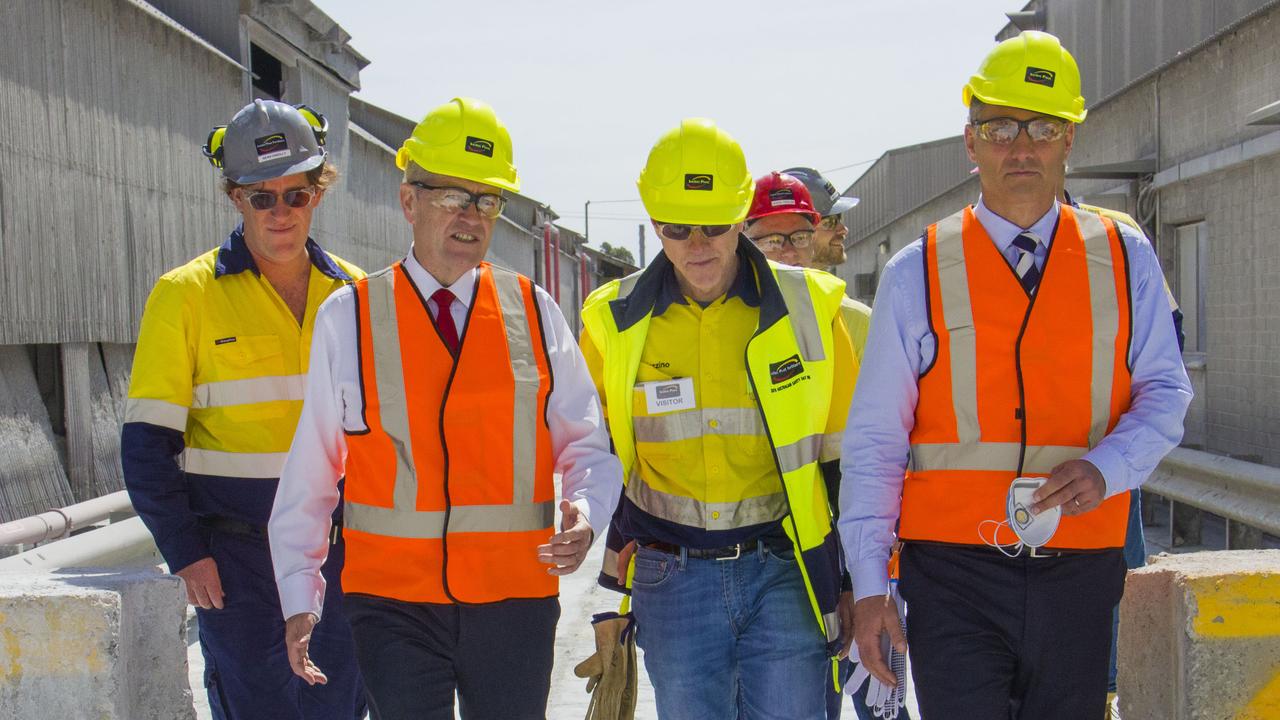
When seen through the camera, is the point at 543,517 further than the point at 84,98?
No

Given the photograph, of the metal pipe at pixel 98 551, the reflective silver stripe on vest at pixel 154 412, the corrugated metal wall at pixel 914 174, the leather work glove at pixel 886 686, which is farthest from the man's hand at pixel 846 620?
the corrugated metal wall at pixel 914 174

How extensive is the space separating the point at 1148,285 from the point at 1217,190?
1033cm

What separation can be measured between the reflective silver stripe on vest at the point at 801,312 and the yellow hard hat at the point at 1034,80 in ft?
2.38

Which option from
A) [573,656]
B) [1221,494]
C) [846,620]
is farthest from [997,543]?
[1221,494]

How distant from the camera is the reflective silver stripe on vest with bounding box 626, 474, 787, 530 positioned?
3.36 meters

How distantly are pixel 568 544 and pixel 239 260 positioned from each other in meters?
1.69

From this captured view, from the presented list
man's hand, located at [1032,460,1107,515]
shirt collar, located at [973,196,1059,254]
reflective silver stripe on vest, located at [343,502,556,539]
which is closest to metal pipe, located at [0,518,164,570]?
reflective silver stripe on vest, located at [343,502,556,539]

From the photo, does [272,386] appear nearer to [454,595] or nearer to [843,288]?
[454,595]

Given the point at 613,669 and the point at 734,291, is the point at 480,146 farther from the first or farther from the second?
the point at 613,669

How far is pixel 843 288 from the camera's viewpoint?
3.53m

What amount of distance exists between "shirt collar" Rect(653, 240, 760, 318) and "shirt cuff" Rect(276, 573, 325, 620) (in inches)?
46.3

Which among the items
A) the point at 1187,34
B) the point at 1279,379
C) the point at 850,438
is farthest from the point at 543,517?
the point at 1187,34

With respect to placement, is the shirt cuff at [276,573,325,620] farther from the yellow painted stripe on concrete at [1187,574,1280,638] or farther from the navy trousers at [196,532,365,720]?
the yellow painted stripe on concrete at [1187,574,1280,638]

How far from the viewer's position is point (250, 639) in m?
3.86
